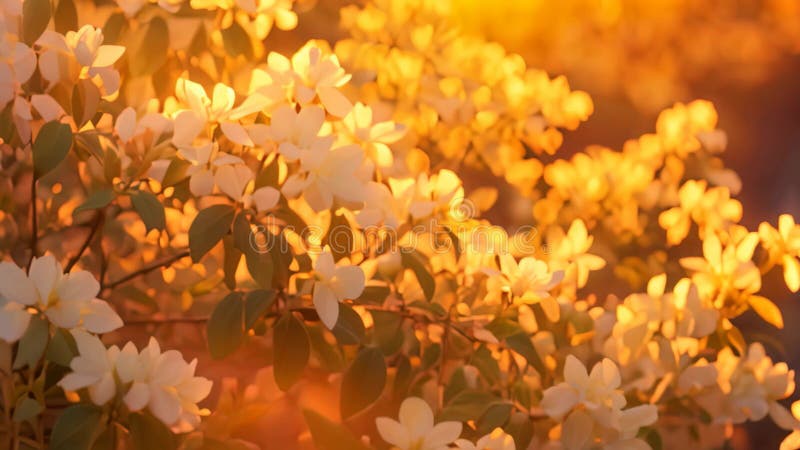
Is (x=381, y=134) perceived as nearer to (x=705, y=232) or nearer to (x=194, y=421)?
(x=194, y=421)

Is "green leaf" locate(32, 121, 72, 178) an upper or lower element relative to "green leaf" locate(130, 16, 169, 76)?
lower

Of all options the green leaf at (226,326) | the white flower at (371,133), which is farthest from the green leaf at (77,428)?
the white flower at (371,133)

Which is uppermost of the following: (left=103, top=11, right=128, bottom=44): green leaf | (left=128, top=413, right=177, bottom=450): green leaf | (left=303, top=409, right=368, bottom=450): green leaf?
(left=103, top=11, right=128, bottom=44): green leaf

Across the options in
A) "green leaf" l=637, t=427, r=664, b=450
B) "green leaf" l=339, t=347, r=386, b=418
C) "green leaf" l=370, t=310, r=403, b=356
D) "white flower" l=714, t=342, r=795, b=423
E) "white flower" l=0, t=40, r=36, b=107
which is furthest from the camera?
"white flower" l=714, t=342, r=795, b=423

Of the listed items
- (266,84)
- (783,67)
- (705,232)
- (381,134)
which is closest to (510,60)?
(705,232)

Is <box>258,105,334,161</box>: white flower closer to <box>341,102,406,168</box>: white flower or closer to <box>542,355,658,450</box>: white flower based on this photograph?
<box>341,102,406,168</box>: white flower

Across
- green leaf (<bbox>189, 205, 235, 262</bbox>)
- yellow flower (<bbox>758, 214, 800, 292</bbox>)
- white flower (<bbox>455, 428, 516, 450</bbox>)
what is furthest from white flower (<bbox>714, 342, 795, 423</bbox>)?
green leaf (<bbox>189, 205, 235, 262</bbox>)

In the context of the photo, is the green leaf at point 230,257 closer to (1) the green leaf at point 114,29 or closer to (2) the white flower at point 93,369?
(2) the white flower at point 93,369
